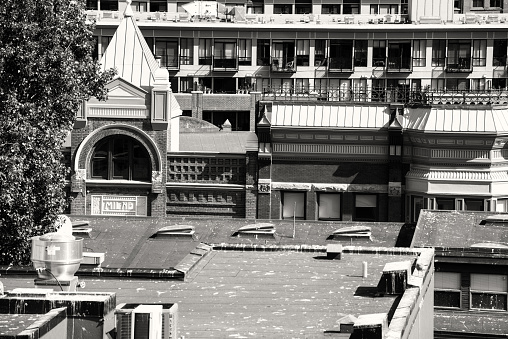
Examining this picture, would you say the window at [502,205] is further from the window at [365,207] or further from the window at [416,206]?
the window at [365,207]

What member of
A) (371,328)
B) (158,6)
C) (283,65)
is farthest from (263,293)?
(158,6)

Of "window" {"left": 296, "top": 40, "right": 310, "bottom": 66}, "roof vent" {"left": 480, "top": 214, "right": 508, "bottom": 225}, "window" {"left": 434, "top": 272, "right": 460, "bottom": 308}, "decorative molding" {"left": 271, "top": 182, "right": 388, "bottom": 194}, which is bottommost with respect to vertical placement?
"window" {"left": 434, "top": 272, "right": 460, "bottom": 308}

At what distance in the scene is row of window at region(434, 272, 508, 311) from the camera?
43.7m

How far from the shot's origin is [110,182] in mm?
56125

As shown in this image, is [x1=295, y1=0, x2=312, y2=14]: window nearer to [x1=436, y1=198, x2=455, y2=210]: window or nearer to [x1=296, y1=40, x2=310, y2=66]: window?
[x1=296, y1=40, x2=310, y2=66]: window

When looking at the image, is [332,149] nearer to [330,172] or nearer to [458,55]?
[330,172]

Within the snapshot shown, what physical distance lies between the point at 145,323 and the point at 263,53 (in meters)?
91.8

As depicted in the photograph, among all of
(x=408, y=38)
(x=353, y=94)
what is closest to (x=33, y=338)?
(x=353, y=94)

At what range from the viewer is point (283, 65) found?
10969cm

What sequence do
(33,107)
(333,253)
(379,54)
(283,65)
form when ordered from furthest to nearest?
1. (283,65)
2. (379,54)
3. (33,107)
4. (333,253)

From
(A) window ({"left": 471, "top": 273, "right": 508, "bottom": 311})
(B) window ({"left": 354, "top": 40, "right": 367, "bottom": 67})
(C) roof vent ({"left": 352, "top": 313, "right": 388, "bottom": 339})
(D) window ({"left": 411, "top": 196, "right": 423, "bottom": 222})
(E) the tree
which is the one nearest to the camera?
(C) roof vent ({"left": 352, "top": 313, "right": 388, "bottom": 339})

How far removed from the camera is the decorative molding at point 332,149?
55.5 meters

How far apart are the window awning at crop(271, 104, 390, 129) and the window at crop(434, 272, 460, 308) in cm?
1247

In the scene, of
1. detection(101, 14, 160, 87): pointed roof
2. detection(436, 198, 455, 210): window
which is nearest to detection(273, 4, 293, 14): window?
detection(101, 14, 160, 87): pointed roof
